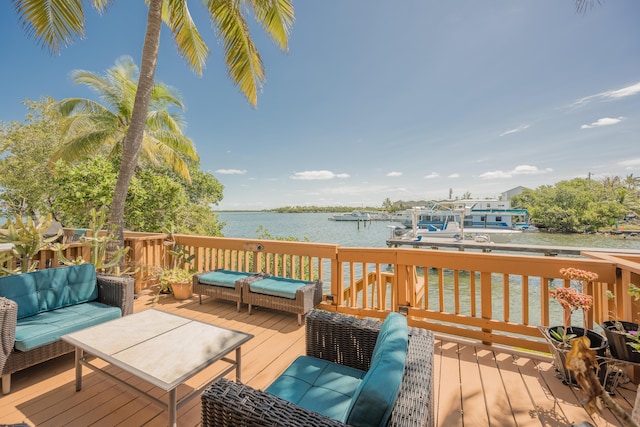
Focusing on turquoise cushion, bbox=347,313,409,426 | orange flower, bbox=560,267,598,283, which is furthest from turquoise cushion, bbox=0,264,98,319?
orange flower, bbox=560,267,598,283

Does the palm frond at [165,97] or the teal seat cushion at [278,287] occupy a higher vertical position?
the palm frond at [165,97]

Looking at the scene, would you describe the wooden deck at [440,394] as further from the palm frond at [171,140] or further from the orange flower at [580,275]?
the palm frond at [171,140]

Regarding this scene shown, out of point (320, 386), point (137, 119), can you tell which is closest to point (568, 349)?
point (320, 386)

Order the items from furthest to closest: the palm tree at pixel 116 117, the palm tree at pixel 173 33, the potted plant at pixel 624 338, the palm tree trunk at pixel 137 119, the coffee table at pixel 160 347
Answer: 1. the palm tree at pixel 116 117
2. the palm tree trunk at pixel 137 119
3. the palm tree at pixel 173 33
4. the potted plant at pixel 624 338
5. the coffee table at pixel 160 347

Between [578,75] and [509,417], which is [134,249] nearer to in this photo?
[509,417]

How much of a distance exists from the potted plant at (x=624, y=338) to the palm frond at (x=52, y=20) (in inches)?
310

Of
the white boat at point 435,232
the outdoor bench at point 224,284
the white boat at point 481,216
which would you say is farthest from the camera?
the white boat at point 481,216

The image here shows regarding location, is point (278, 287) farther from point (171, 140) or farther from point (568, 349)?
point (171, 140)

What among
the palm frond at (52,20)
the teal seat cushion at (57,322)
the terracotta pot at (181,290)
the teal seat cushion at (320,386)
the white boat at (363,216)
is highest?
the palm frond at (52,20)

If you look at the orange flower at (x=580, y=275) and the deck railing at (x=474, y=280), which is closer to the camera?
the orange flower at (x=580, y=275)

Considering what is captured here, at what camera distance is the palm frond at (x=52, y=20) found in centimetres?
396

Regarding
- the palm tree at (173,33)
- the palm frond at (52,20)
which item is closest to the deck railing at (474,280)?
the palm tree at (173,33)

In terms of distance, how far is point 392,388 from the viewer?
1.06 meters

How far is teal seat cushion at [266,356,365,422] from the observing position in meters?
1.52
